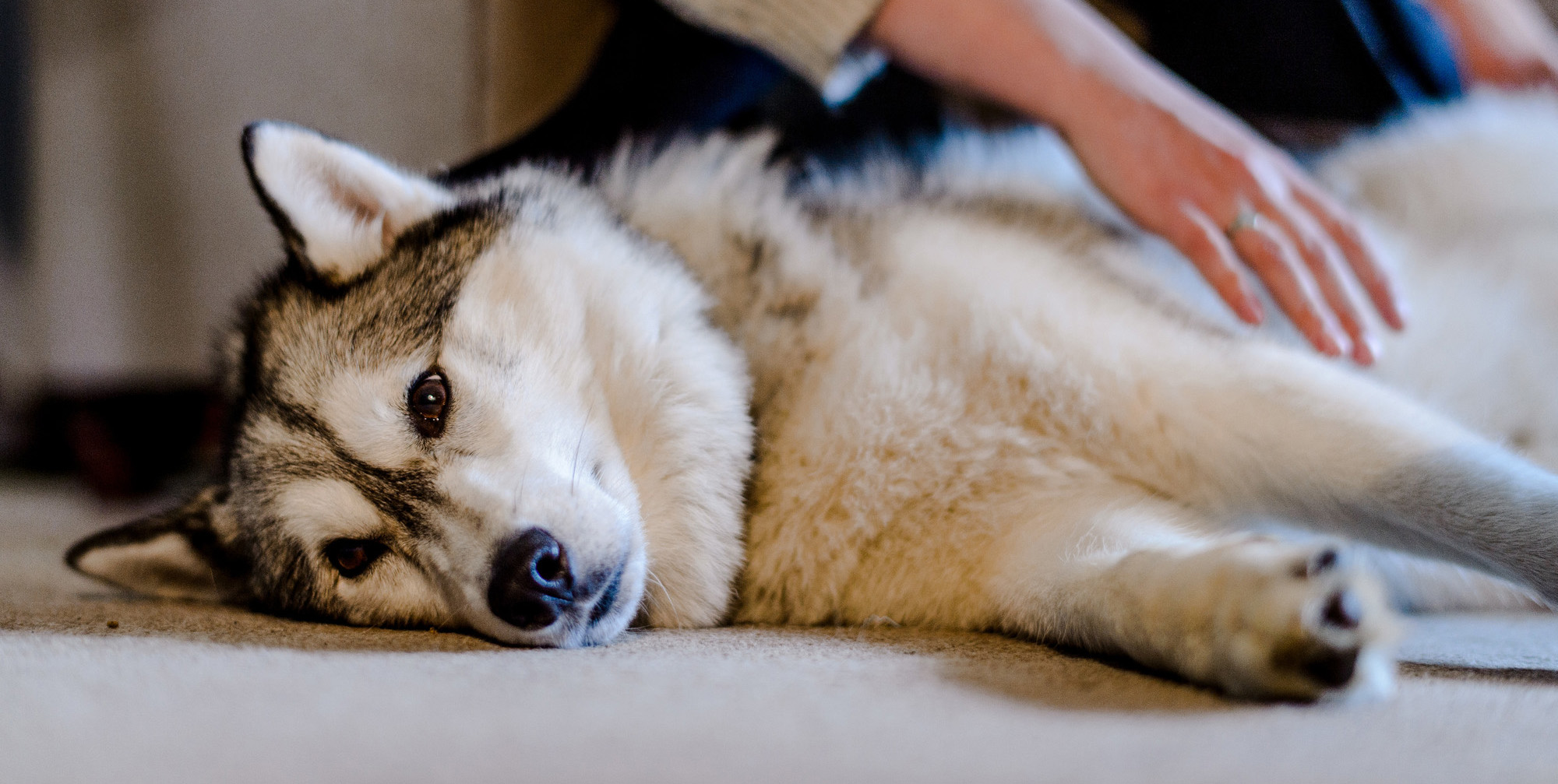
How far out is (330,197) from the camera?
154cm

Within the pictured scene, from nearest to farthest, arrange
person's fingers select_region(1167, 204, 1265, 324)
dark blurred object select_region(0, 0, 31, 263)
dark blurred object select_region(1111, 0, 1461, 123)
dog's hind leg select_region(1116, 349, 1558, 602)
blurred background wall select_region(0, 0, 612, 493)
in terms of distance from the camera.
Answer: dog's hind leg select_region(1116, 349, 1558, 602) → person's fingers select_region(1167, 204, 1265, 324) → dark blurred object select_region(1111, 0, 1461, 123) → blurred background wall select_region(0, 0, 612, 493) → dark blurred object select_region(0, 0, 31, 263)

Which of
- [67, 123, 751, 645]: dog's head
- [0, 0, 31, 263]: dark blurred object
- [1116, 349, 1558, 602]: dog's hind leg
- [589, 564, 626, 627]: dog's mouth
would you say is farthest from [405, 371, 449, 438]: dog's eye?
[0, 0, 31, 263]: dark blurred object

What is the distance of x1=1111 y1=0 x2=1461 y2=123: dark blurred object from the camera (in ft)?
6.99

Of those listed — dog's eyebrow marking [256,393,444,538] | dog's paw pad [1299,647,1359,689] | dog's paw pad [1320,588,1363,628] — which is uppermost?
dog's eyebrow marking [256,393,444,538]

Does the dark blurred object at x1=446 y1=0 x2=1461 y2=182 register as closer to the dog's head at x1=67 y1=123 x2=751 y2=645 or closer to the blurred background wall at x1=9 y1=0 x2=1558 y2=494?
the dog's head at x1=67 y1=123 x2=751 y2=645

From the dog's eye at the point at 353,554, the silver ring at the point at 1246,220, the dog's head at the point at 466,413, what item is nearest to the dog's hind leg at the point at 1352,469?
the silver ring at the point at 1246,220

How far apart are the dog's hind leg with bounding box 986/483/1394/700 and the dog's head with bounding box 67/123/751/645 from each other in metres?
0.46

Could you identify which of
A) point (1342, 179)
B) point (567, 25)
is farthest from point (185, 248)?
point (1342, 179)

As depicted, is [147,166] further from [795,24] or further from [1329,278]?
[1329,278]

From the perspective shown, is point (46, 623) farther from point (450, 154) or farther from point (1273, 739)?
point (450, 154)

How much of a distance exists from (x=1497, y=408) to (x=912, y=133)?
1202mm

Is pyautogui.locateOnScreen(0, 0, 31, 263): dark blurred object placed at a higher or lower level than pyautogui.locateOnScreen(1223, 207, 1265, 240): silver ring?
higher

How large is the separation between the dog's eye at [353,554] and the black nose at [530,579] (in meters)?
0.31

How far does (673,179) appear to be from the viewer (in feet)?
5.80
